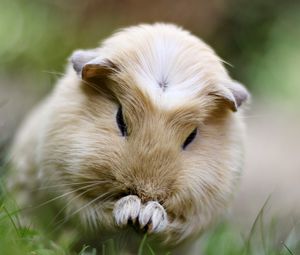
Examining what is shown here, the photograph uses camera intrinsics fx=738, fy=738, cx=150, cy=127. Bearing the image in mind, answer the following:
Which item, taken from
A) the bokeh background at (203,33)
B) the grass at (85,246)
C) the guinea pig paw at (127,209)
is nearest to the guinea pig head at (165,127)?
the guinea pig paw at (127,209)

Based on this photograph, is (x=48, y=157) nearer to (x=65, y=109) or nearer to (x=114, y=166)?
(x=65, y=109)

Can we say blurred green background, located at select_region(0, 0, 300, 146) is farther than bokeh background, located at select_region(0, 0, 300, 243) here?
Yes

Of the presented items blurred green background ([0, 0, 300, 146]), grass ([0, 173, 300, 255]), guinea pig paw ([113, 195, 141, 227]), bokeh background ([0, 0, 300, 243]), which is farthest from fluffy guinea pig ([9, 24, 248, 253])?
blurred green background ([0, 0, 300, 146])

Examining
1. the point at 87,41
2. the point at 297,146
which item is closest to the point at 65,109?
the point at 297,146

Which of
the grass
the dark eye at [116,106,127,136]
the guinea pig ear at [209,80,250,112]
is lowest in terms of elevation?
the grass

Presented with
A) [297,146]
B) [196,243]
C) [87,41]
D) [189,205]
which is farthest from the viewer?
[87,41]

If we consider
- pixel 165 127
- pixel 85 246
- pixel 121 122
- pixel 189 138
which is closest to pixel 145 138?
pixel 165 127

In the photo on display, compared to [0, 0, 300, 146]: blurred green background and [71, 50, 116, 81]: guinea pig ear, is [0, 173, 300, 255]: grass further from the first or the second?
[0, 0, 300, 146]: blurred green background

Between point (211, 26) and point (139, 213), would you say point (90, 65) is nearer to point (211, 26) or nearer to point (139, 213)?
point (139, 213)
